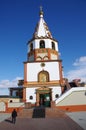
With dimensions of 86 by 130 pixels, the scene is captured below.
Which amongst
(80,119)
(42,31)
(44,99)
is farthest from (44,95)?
(42,31)

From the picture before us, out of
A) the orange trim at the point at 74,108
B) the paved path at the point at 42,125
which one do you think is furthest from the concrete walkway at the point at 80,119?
the orange trim at the point at 74,108

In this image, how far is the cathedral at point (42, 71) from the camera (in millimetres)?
27109

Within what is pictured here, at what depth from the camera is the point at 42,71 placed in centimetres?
2841

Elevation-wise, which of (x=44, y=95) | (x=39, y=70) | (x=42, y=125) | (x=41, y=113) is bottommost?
(x=42, y=125)

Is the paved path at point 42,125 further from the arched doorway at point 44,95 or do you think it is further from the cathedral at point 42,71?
the arched doorway at point 44,95

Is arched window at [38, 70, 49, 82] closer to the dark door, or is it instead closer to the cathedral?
the cathedral

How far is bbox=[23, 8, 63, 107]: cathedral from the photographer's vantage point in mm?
27109

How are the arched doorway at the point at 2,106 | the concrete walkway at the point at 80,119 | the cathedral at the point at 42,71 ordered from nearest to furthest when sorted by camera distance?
the concrete walkway at the point at 80,119, the arched doorway at the point at 2,106, the cathedral at the point at 42,71

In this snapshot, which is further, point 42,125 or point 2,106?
point 2,106

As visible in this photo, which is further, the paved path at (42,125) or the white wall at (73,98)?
the white wall at (73,98)

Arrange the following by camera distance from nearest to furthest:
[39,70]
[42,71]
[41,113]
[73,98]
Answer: [41,113] → [73,98] → [42,71] → [39,70]

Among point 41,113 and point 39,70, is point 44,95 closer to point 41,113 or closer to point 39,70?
point 39,70

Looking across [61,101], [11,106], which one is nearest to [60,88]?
[61,101]

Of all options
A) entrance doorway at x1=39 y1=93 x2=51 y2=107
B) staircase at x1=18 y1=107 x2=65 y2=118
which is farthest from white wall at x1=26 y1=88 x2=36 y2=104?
staircase at x1=18 y1=107 x2=65 y2=118
